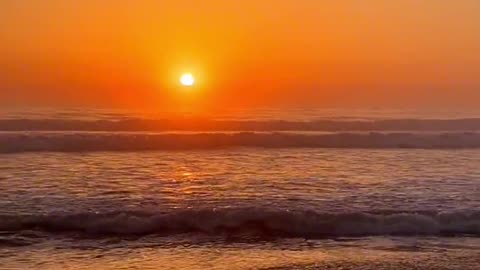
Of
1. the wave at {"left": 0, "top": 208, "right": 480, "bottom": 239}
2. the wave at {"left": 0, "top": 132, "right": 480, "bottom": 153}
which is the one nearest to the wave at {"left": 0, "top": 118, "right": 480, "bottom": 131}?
the wave at {"left": 0, "top": 132, "right": 480, "bottom": 153}

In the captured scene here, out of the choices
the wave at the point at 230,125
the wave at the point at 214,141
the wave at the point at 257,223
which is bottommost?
the wave at the point at 257,223

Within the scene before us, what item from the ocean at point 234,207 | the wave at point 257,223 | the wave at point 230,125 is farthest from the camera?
the wave at point 230,125

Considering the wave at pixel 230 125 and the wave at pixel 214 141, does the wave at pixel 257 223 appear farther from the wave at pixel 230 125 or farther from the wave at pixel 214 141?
the wave at pixel 230 125

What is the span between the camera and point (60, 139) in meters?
21.8

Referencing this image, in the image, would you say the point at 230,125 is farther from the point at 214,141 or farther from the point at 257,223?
the point at 257,223

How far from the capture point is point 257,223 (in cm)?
975

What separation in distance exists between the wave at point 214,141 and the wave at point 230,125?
9.66ft

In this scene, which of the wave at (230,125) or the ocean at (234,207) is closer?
the ocean at (234,207)

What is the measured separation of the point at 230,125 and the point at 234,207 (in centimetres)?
1813

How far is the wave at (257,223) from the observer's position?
30.5ft

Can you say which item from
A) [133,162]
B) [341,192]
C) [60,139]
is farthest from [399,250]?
[60,139]

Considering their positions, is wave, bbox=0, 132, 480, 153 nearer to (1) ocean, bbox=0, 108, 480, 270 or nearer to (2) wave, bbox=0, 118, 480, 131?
(1) ocean, bbox=0, 108, 480, 270

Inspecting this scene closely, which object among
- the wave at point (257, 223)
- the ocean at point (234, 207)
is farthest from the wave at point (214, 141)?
the wave at point (257, 223)

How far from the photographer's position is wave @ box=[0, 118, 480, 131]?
26500mm
